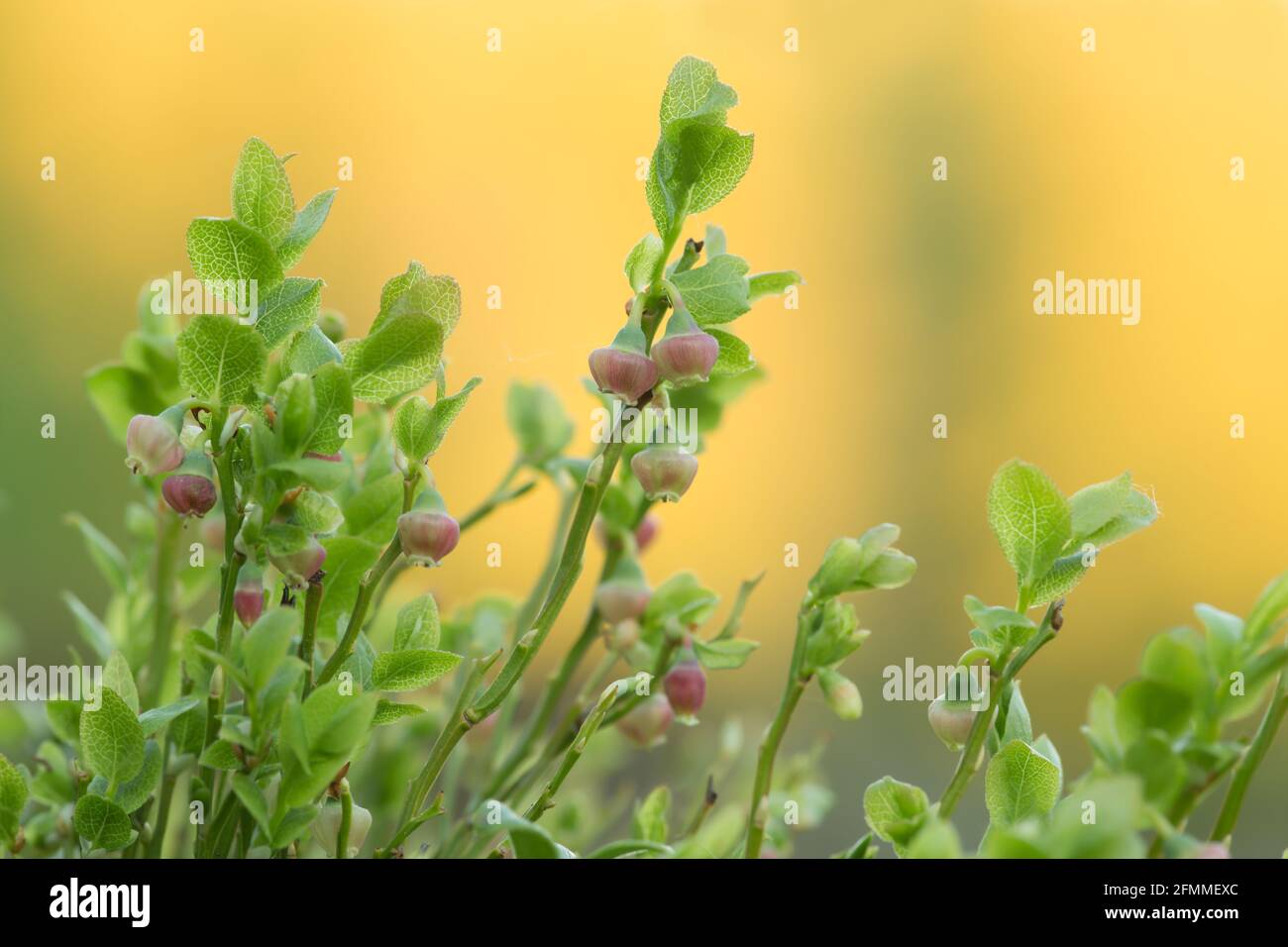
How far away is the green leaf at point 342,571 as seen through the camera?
29 centimetres

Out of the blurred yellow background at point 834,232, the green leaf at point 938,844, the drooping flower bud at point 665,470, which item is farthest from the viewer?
the blurred yellow background at point 834,232

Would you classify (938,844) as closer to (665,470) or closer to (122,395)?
(665,470)

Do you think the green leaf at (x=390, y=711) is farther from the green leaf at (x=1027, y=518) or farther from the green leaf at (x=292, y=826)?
the green leaf at (x=1027, y=518)

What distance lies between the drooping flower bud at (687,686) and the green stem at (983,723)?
104 mm

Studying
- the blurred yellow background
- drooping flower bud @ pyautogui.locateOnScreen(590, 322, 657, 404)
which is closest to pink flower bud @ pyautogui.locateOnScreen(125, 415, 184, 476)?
drooping flower bud @ pyautogui.locateOnScreen(590, 322, 657, 404)

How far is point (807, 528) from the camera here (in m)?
2.65

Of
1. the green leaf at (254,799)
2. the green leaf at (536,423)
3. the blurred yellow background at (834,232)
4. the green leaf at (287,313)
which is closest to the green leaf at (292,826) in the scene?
the green leaf at (254,799)

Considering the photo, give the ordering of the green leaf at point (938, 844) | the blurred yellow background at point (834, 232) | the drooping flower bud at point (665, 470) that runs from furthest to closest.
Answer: the blurred yellow background at point (834, 232) → the drooping flower bud at point (665, 470) → the green leaf at point (938, 844)

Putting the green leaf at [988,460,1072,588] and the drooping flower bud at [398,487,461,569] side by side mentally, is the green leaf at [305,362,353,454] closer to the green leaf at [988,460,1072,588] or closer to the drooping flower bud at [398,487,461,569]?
the drooping flower bud at [398,487,461,569]

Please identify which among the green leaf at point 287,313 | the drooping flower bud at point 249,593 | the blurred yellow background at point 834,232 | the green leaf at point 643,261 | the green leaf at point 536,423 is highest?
the blurred yellow background at point 834,232

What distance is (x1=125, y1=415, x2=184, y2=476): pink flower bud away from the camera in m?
0.28

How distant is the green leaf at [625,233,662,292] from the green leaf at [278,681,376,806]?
122 millimetres

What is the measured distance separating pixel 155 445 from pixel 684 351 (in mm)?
127
